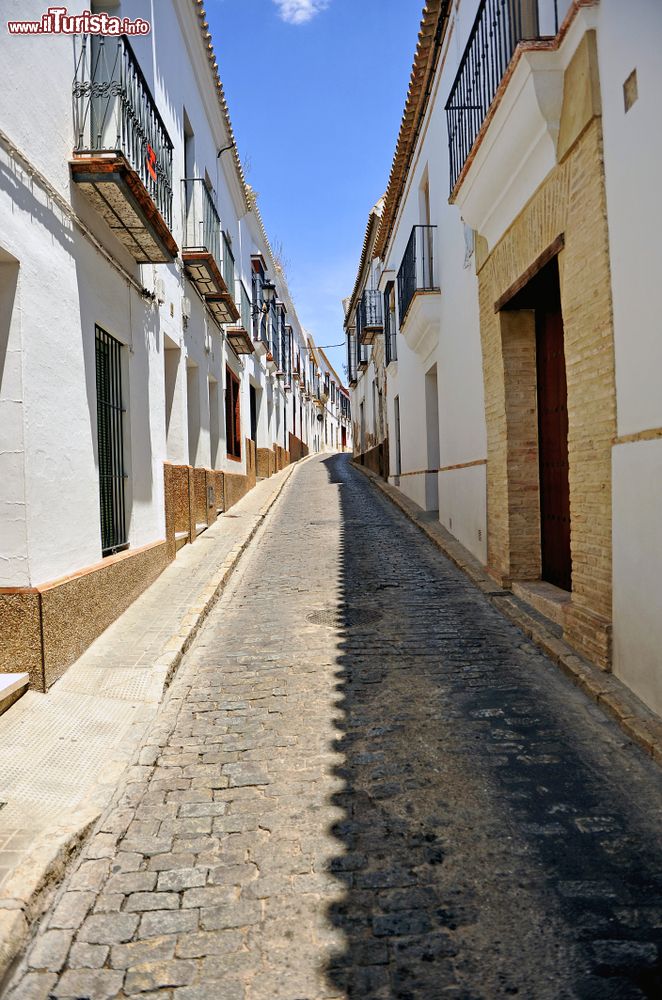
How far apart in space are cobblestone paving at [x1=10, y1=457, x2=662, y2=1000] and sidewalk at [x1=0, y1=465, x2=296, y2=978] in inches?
4.4

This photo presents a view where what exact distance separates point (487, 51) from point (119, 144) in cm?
320

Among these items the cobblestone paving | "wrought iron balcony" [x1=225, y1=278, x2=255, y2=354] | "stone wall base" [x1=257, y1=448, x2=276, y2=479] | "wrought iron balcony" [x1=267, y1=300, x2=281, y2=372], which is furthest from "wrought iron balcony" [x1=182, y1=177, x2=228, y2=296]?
"stone wall base" [x1=257, y1=448, x2=276, y2=479]

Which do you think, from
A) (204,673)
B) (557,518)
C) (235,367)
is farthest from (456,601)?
(235,367)

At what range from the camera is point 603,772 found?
3.27m

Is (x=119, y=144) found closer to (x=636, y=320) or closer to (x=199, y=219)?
(x=199, y=219)

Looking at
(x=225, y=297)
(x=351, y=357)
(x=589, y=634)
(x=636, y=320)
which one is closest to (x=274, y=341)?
(x=225, y=297)

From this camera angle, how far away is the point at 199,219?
9.31 metres

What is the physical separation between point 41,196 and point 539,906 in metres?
4.55

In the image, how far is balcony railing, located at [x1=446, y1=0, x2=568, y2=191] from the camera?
5.23 metres

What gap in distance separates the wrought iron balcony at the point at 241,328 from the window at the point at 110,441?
20.8 feet

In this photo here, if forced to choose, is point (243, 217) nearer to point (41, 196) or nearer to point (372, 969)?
point (41, 196)

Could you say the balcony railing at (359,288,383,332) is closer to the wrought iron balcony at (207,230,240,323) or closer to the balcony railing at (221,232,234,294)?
the wrought iron balcony at (207,230,240,323)

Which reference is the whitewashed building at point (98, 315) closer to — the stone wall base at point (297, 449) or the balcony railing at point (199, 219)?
the balcony railing at point (199, 219)

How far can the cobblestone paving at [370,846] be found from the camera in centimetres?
212
